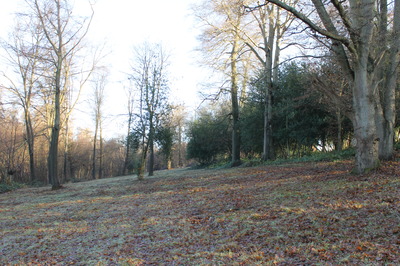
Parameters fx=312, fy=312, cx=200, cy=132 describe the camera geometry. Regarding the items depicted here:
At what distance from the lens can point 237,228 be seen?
19.2 ft

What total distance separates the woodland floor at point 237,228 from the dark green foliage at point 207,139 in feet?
52.8


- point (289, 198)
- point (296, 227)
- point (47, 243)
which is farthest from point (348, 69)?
point (47, 243)

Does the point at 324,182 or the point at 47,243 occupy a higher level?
the point at 324,182

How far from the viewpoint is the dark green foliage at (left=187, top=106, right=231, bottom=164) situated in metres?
26.2

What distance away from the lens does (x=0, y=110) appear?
878 inches

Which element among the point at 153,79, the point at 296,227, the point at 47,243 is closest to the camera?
the point at 296,227

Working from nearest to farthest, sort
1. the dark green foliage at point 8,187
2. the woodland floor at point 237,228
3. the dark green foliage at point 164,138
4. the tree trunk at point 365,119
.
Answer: the woodland floor at point 237,228 < the tree trunk at point 365,119 < the dark green foliage at point 164,138 < the dark green foliage at point 8,187

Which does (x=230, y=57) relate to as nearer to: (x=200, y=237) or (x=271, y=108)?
(x=271, y=108)

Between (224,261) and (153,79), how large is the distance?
1617 centimetres

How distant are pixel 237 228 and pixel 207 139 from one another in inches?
820

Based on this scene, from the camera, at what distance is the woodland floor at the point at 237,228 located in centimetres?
436

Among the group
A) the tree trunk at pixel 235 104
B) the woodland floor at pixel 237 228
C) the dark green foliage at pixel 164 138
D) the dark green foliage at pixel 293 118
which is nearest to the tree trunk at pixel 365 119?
the woodland floor at pixel 237 228

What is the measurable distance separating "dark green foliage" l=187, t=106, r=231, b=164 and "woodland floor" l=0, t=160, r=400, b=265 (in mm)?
16096

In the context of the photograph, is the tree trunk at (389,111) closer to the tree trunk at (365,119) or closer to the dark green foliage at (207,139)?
the tree trunk at (365,119)
